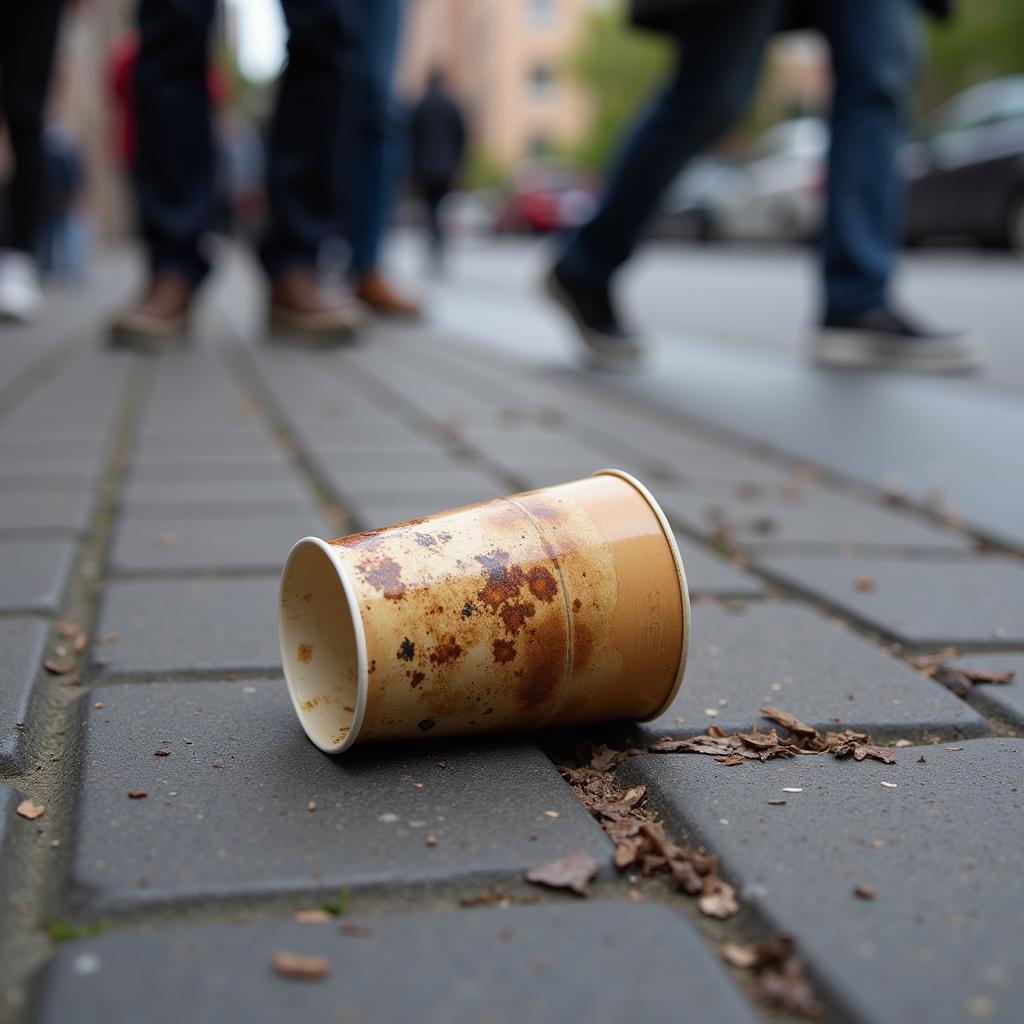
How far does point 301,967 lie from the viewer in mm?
954

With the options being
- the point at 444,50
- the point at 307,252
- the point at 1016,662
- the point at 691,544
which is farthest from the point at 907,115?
the point at 444,50

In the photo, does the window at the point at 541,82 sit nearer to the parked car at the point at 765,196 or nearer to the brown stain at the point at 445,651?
the parked car at the point at 765,196

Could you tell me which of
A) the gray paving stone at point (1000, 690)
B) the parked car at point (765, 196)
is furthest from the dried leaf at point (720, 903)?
the parked car at point (765, 196)

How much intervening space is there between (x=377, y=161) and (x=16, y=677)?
16.3ft

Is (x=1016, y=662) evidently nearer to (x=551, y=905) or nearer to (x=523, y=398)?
(x=551, y=905)

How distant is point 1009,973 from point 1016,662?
831 mm

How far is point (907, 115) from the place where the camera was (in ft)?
14.7

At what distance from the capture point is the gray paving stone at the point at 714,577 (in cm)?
204

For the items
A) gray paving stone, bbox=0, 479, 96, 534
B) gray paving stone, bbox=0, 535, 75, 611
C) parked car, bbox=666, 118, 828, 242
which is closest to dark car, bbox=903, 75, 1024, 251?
parked car, bbox=666, 118, 828, 242

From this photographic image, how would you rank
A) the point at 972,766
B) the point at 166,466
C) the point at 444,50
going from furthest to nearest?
1. the point at 444,50
2. the point at 166,466
3. the point at 972,766

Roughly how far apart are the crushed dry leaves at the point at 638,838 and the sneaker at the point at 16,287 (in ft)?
17.0

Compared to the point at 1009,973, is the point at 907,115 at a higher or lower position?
higher

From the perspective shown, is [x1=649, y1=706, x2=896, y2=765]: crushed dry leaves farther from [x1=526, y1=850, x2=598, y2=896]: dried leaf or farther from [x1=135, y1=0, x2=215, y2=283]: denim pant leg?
[x1=135, y1=0, x2=215, y2=283]: denim pant leg

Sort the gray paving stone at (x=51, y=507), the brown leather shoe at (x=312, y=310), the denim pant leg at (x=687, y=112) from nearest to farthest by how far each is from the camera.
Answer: the gray paving stone at (x=51, y=507)
the denim pant leg at (x=687, y=112)
the brown leather shoe at (x=312, y=310)
